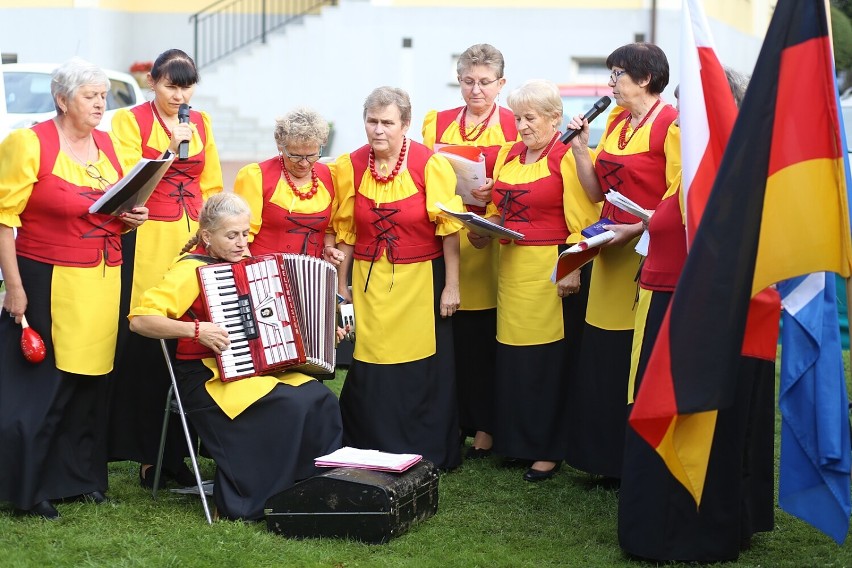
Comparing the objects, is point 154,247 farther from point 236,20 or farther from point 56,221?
point 236,20

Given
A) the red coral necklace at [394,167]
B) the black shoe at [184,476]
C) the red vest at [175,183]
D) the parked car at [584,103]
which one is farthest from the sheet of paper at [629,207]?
the parked car at [584,103]

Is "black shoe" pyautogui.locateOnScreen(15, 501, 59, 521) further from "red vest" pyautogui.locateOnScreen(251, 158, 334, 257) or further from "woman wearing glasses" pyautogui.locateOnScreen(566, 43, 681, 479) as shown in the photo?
"woman wearing glasses" pyautogui.locateOnScreen(566, 43, 681, 479)

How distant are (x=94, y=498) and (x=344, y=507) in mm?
1313

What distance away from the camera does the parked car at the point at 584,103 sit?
1338 cm

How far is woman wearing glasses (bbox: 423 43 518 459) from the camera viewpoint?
659 centimetres

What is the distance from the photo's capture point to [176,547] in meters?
4.96

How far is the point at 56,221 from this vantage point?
5352 millimetres

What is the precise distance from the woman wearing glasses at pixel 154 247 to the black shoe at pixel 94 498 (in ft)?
1.14

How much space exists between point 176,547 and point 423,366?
5.82 ft

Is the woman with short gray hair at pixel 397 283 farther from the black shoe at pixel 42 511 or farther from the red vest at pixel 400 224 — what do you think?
the black shoe at pixel 42 511

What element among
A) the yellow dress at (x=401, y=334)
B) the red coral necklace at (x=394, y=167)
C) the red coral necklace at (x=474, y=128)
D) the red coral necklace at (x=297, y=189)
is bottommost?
the yellow dress at (x=401, y=334)

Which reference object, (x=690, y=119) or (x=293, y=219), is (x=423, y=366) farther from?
(x=690, y=119)

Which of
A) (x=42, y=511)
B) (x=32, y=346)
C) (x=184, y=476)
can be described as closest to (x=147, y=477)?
(x=184, y=476)

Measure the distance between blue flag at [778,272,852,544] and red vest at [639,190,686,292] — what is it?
427mm
